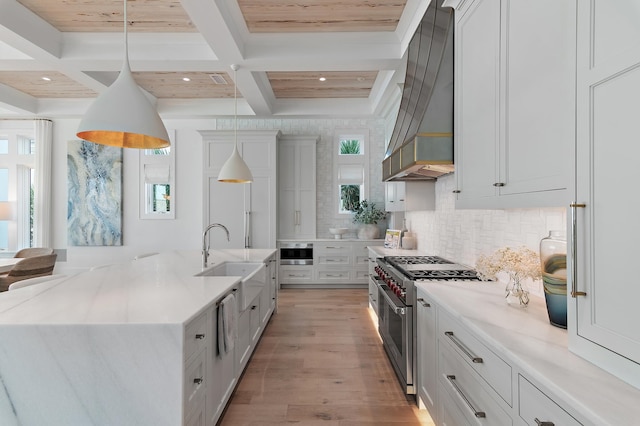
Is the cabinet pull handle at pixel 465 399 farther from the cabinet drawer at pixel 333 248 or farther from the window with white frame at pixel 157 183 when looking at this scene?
the window with white frame at pixel 157 183

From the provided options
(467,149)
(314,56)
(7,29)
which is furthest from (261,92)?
(467,149)

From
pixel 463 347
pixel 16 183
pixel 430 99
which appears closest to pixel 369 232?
pixel 430 99

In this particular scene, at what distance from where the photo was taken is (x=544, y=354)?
1126mm

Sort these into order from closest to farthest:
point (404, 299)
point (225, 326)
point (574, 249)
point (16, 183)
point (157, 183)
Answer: point (574, 249)
point (225, 326)
point (404, 299)
point (16, 183)
point (157, 183)

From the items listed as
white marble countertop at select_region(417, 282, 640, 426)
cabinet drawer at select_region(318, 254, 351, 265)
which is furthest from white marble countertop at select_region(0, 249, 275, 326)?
cabinet drawer at select_region(318, 254, 351, 265)

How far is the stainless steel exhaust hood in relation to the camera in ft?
7.61

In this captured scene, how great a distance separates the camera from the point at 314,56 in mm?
3689

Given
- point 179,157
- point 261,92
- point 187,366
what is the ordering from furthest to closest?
1. point 179,157
2. point 261,92
3. point 187,366

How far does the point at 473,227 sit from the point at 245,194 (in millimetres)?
3869

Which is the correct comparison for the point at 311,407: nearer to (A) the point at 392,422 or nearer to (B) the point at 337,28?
(A) the point at 392,422

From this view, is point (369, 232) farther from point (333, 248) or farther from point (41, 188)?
point (41, 188)

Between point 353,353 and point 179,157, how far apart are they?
4785 mm

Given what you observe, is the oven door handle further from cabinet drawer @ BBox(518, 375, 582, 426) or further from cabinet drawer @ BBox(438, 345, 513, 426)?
cabinet drawer @ BBox(518, 375, 582, 426)

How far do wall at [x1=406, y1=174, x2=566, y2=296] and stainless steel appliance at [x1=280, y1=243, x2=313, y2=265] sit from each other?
1.99 metres
